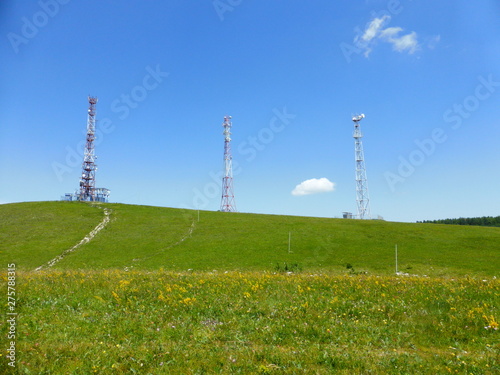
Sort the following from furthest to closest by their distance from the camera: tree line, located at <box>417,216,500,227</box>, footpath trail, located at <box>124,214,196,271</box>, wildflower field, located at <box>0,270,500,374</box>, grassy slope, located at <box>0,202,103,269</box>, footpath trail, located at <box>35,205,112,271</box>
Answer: tree line, located at <box>417,216,500,227</box> → grassy slope, located at <box>0,202,103,269</box> → footpath trail, located at <box>124,214,196,271</box> → footpath trail, located at <box>35,205,112,271</box> → wildflower field, located at <box>0,270,500,374</box>

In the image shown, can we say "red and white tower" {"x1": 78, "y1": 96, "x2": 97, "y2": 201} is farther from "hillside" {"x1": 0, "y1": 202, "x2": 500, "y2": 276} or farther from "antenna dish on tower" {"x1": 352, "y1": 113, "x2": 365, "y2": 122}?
"antenna dish on tower" {"x1": 352, "y1": 113, "x2": 365, "y2": 122}

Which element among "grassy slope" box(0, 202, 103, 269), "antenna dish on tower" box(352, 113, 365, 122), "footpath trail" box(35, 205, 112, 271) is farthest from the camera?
"antenna dish on tower" box(352, 113, 365, 122)

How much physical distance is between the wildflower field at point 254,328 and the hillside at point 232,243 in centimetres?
2228

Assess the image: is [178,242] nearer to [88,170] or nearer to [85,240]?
[85,240]

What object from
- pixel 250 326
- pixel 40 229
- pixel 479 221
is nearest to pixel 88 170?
pixel 40 229

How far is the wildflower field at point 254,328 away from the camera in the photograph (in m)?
7.61

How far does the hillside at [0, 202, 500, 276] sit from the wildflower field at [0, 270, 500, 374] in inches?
877

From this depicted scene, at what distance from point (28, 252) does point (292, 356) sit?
51.3 metres

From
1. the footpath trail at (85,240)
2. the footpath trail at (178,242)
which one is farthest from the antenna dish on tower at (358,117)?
the footpath trail at (85,240)

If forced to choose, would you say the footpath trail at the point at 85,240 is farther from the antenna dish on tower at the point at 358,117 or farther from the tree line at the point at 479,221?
the tree line at the point at 479,221

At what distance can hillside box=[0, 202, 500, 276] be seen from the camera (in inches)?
1559

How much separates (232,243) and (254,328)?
40177 millimetres

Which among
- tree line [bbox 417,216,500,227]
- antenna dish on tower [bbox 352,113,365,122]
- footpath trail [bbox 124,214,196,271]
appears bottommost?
footpath trail [bbox 124,214,196,271]

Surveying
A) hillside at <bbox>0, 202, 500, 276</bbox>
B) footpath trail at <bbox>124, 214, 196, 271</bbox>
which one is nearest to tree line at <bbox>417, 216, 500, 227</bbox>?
hillside at <bbox>0, 202, 500, 276</bbox>
